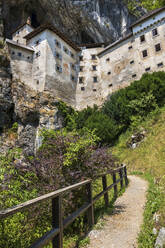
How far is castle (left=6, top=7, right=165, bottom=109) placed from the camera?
26531 mm

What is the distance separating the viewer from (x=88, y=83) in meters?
31.9

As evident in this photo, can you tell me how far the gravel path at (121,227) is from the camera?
3.20 meters

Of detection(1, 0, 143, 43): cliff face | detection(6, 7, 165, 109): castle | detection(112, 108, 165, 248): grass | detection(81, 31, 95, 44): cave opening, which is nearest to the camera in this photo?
detection(112, 108, 165, 248): grass

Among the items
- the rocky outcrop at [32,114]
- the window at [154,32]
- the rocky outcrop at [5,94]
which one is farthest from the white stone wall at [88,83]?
the rocky outcrop at [5,94]

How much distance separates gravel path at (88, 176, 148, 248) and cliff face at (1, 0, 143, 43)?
1332 inches

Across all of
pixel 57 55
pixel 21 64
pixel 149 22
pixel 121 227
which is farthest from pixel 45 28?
pixel 121 227

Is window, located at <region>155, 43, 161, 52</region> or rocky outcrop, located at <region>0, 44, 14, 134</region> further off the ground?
window, located at <region>155, 43, 161, 52</region>

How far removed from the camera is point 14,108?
85.2ft

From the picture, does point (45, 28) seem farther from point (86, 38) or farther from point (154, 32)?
point (154, 32)

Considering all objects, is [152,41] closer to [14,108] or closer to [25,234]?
[14,108]

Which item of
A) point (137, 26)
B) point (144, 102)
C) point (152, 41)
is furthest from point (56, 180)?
point (137, 26)

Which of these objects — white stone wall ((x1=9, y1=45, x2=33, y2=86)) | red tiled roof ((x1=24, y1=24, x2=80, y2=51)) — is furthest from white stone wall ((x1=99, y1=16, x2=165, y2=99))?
white stone wall ((x1=9, y1=45, x2=33, y2=86))

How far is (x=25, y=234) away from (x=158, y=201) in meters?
3.56

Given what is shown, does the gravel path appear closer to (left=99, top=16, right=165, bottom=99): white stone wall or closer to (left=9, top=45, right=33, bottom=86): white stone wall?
(left=99, top=16, right=165, bottom=99): white stone wall
